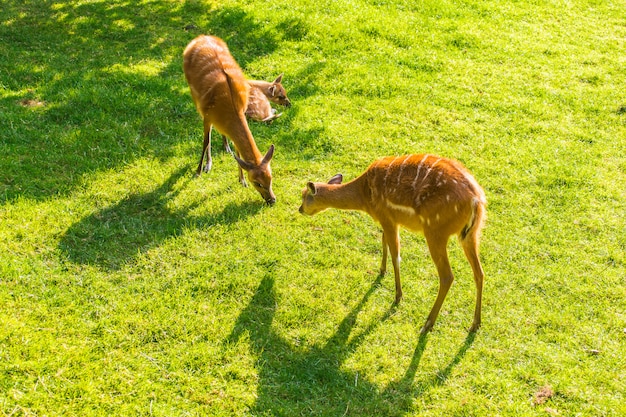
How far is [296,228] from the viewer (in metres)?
6.77

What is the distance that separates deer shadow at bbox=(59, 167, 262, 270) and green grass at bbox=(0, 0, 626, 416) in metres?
0.02

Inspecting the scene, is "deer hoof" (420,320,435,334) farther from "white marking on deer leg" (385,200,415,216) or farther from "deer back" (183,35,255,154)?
"deer back" (183,35,255,154)

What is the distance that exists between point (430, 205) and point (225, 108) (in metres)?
3.10

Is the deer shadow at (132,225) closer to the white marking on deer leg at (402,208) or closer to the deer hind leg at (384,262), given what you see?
the deer hind leg at (384,262)

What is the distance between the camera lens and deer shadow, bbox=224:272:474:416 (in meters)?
4.84

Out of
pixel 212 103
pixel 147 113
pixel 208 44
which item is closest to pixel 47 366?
pixel 212 103

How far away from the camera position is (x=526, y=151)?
324 inches

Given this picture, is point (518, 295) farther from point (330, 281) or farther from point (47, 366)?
point (47, 366)

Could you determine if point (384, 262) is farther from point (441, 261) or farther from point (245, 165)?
point (245, 165)

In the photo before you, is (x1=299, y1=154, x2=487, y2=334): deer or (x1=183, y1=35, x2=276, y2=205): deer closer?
(x1=299, y1=154, x2=487, y2=334): deer

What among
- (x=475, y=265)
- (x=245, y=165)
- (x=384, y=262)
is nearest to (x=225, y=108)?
(x=245, y=165)

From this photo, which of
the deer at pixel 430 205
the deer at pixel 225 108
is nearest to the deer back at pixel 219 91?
the deer at pixel 225 108

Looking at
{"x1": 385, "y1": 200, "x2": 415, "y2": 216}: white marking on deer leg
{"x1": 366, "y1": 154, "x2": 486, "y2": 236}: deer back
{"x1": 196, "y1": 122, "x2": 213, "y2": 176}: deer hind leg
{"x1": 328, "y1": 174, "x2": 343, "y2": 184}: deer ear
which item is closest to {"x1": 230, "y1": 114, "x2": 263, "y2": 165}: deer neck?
{"x1": 196, "y1": 122, "x2": 213, "y2": 176}: deer hind leg

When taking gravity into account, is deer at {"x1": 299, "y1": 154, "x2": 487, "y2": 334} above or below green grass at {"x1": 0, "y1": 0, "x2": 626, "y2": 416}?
above
